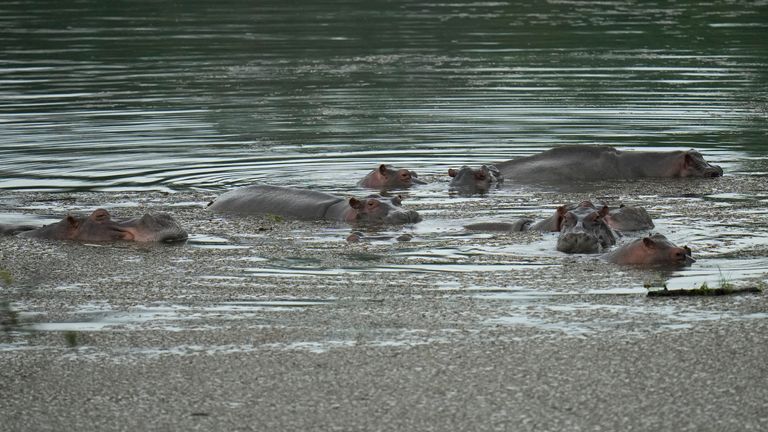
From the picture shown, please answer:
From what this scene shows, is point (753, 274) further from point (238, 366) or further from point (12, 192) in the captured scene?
point (12, 192)

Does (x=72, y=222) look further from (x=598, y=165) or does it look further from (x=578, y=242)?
(x=598, y=165)

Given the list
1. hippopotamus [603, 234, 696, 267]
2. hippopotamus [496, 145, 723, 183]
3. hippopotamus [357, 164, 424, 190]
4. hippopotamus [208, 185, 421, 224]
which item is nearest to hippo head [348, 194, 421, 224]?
hippopotamus [208, 185, 421, 224]

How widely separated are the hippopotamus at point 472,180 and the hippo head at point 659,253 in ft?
12.2

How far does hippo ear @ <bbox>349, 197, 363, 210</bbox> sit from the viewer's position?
428 inches

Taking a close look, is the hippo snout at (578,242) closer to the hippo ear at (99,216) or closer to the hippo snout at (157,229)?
the hippo snout at (157,229)

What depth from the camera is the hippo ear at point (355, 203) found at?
10883 millimetres

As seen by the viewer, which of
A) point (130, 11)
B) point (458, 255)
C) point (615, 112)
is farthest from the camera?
point (130, 11)

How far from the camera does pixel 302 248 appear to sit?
9672mm

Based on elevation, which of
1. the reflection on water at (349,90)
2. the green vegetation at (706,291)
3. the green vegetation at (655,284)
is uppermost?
the green vegetation at (706,291)

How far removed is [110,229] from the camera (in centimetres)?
1026

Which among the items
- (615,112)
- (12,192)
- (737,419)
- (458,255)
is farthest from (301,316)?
(615,112)

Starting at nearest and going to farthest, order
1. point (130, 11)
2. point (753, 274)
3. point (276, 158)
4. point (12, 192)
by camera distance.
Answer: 1. point (753, 274)
2. point (12, 192)
3. point (276, 158)
4. point (130, 11)

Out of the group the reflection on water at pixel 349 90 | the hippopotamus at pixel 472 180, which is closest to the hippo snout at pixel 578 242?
the hippopotamus at pixel 472 180

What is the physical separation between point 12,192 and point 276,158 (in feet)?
10.3
